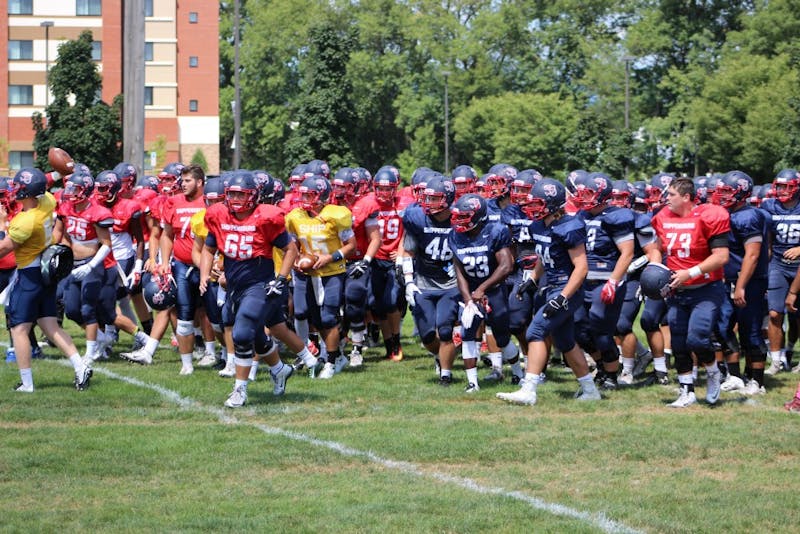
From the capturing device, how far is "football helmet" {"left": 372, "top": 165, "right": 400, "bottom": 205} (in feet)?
44.4

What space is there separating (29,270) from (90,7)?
181ft

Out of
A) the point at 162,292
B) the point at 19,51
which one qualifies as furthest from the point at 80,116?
the point at 162,292

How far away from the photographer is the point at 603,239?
443 inches

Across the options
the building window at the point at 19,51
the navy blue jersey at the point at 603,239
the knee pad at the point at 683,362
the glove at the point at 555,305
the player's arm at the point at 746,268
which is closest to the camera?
the glove at the point at 555,305

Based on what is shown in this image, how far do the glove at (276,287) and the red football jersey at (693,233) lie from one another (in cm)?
319

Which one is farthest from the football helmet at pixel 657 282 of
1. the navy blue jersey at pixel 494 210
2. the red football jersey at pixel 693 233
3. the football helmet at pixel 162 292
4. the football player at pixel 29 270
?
the football player at pixel 29 270

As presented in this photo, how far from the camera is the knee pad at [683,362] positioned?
10.3 metres

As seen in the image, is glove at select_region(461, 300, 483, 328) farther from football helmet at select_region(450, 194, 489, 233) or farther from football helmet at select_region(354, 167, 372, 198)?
football helmet at select_region(354, 167, 372, 198)

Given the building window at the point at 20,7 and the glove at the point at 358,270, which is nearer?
the glove at the point at 358,270

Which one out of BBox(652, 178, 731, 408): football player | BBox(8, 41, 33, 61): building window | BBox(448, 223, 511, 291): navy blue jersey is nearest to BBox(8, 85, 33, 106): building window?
BBox(8, 41, 33, 61): building window

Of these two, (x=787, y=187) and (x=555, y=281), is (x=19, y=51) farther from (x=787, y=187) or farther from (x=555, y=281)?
(x=555, y=281)

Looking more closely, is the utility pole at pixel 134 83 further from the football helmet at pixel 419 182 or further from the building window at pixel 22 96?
the building window at pixel 22 96

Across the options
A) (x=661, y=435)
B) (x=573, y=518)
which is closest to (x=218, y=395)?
(x=661, y=435)

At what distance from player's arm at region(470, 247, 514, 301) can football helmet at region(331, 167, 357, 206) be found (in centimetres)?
267
